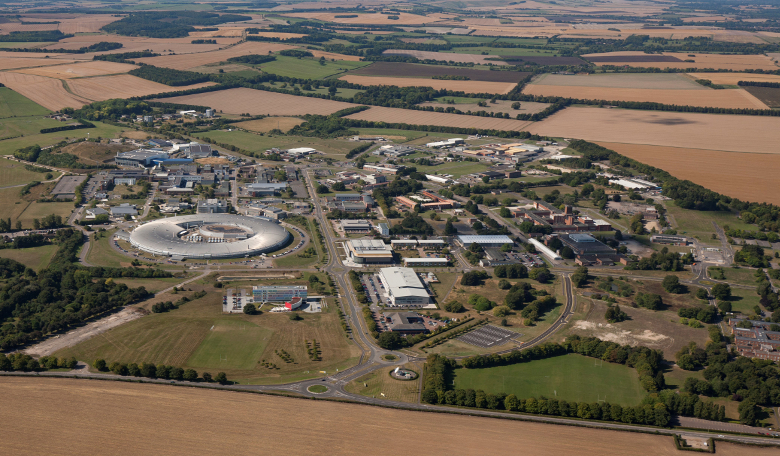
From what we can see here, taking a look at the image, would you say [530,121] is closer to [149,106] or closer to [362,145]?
[362,145]

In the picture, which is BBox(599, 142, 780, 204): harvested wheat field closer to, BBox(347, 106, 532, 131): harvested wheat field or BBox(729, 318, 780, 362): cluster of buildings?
BBox(347, 106, 532, 131): harvested wheat field

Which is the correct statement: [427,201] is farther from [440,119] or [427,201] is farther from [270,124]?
[270,124]

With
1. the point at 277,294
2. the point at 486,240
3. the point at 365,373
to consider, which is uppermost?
the point at 277,294

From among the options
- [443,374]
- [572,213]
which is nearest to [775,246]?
[572,213]

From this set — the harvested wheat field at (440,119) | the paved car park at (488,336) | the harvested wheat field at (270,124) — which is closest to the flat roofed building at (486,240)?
the paved car park at (488,336)

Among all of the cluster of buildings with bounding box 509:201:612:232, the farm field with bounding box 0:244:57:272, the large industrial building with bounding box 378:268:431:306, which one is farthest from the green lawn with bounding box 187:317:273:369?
the cluster of buildings with bounding box 509:201:612:232

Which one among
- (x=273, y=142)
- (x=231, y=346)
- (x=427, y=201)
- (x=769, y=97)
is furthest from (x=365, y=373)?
(x=769, y=97)

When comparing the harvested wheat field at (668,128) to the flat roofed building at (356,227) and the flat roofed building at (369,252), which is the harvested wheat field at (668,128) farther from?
the flat roofed building at (369,252)

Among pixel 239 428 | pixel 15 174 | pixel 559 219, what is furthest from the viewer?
pixel 15 174
